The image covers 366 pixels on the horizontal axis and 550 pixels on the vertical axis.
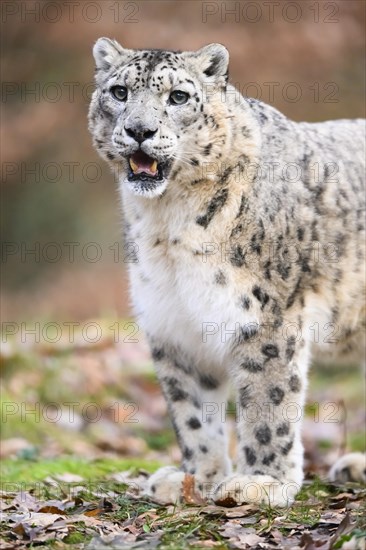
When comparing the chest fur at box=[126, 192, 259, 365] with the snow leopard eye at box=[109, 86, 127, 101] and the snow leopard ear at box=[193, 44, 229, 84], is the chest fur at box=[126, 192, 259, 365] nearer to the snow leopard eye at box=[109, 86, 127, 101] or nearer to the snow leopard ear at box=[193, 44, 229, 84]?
the snow leopard eye at box=[109, 86, 127, 101]

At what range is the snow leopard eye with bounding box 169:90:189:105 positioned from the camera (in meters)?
6.54

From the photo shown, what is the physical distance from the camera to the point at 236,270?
6660 mm

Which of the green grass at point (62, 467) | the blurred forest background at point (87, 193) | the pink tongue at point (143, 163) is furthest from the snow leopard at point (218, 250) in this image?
the blurred forest background at point (87, 193)

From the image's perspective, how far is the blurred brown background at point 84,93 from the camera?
13.9 metres

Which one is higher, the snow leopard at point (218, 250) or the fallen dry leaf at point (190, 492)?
the snow leopard at point (218, 250)

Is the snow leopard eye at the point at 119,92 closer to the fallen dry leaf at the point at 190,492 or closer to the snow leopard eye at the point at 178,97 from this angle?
the snow leopard eye at the point at 178,97

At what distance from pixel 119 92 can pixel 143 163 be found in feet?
1.64

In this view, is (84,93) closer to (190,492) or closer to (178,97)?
(178,97)

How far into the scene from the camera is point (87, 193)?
1739cm

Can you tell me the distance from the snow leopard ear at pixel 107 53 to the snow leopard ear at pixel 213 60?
487mm

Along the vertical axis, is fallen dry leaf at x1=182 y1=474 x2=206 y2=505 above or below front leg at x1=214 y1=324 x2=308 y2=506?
below

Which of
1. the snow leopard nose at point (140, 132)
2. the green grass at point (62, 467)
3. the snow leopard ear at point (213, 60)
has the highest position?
the snow leopard ear at point (213, 60)

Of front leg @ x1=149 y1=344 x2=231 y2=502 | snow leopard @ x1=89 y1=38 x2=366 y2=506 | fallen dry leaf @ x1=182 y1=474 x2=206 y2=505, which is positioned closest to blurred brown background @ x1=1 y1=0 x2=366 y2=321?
front leg @ x1=149 y1=344 x2=231 y2=502

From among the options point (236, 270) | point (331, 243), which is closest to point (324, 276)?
point (331, 243)
